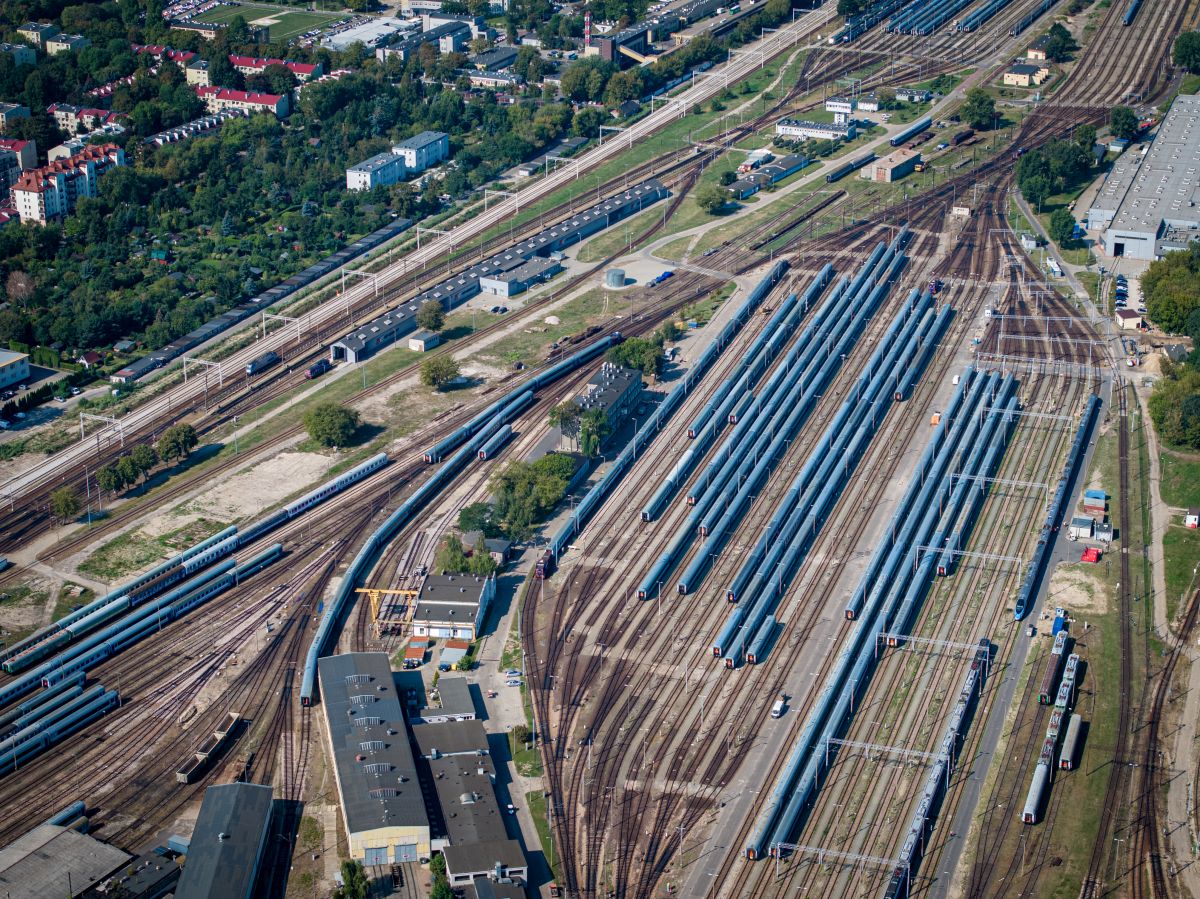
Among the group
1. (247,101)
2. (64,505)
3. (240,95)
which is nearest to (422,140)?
(247,101)

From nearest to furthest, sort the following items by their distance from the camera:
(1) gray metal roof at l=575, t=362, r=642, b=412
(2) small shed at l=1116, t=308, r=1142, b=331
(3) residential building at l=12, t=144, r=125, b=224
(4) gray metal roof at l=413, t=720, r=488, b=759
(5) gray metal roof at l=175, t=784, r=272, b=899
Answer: (5) gray metal roof at l=175, t=784, r=272, b=899 < (4) gray metal roof at l=413, t=720, r=488, b=759 < (1) gray metal roof at l=575, t=362, r=642, b=412 < (2) small shed at l=1116, t=308, r=1142, b=331 < (3) residential building at l=12, t=144, r=125, b=224

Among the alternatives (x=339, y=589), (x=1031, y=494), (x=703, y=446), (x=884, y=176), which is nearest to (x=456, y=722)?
(x=339, y=589)

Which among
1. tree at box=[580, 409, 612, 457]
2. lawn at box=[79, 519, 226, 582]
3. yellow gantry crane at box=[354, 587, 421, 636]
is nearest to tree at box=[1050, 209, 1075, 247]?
tree at box=[580, 409, 612, 457]

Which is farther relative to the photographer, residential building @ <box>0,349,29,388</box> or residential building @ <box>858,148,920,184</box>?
residential building @ <box>858,148,920,184</box>

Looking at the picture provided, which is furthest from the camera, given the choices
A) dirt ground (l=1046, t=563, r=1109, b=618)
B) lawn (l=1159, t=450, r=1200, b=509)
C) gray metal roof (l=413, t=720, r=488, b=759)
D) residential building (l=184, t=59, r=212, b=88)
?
residential building (l=184, t=59, r=212, b=88)

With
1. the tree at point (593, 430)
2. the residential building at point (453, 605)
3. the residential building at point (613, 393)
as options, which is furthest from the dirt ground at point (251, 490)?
the residential building at point (613, 393)

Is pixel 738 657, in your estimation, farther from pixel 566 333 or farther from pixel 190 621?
pixel 566 333

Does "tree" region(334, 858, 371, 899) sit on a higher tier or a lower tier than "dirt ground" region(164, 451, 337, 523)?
higher

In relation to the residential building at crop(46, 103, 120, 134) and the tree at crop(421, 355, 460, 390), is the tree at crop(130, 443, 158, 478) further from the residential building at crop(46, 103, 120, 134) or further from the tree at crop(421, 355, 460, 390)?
the residential building at crop(46, 103, 120, 134)
